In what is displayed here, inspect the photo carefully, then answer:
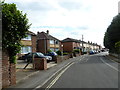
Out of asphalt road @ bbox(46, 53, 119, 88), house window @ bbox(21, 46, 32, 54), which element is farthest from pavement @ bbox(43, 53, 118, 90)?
house window @ bbox(21, 46, 32, 54)

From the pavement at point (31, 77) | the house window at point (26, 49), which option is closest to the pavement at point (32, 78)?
the pavement at point (31, 77)

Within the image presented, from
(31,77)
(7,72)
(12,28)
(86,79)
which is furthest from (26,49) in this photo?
(7,72)

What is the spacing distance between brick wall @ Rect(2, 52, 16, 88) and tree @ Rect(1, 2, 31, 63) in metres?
Result: 0.40

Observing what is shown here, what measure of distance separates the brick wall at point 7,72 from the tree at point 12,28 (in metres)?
0.40

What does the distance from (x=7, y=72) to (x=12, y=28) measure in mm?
2414

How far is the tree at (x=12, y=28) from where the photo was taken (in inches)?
377

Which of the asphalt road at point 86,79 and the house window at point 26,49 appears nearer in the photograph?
the asphalt road at point 86,79

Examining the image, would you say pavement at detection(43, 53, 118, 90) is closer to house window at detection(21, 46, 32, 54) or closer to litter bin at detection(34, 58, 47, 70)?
litter bin at detection(34, 58, 47, 70)

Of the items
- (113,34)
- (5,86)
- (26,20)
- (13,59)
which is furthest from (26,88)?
(113,34)

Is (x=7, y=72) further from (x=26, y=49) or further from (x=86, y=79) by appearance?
(x=26, y=49)

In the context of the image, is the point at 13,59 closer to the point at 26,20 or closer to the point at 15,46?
the point at 15,46

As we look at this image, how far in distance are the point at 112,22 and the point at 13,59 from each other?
4201 centimetres

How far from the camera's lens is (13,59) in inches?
410

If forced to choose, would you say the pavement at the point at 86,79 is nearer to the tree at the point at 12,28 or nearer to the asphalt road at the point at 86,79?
the asphalt road at the point at 86,79
